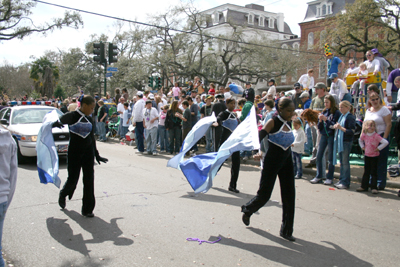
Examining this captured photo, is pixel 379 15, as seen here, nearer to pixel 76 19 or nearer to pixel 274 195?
pixel 76 19

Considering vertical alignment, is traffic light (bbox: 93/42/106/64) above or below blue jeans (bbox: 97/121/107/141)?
above

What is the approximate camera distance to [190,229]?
5.19 m

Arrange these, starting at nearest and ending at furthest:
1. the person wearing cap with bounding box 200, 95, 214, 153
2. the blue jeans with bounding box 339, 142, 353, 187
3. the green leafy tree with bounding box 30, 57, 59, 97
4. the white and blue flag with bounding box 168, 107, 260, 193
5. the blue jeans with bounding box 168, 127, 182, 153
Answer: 1. the white and blue flag with bounding box 168, 107, 260, 193
2. the blue jeans with bounding box 339, 142, 353, 187
3. the person wearing cap with bounding box 200, 95, 214, 153
4. the blue jeans with bounding box 168, 127, 182, 153
5. the green leafy tree with bounding box 30, 57, 59, 97

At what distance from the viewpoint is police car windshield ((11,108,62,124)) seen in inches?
453

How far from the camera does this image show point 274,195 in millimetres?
7344

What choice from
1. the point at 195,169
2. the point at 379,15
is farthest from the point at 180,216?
the point at 379,15

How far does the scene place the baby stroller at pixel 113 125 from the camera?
1884 centimetres

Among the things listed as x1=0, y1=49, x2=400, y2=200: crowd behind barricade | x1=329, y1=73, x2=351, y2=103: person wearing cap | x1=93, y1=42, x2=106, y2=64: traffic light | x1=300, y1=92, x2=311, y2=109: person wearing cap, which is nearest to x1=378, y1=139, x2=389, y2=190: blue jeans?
x1=0, y1=49, x2=400, y2=200: crowd behind barricade

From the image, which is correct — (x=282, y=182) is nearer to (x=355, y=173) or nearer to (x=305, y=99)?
(x=355, y=173)

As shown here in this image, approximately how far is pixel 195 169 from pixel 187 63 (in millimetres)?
34204

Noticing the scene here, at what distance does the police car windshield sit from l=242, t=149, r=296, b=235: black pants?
8763 mm

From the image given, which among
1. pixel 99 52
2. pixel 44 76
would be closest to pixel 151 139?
pixel 99 52

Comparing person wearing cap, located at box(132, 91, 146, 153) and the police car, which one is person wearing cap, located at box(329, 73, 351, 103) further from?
the police car

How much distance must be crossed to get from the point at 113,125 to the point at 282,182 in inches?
591
